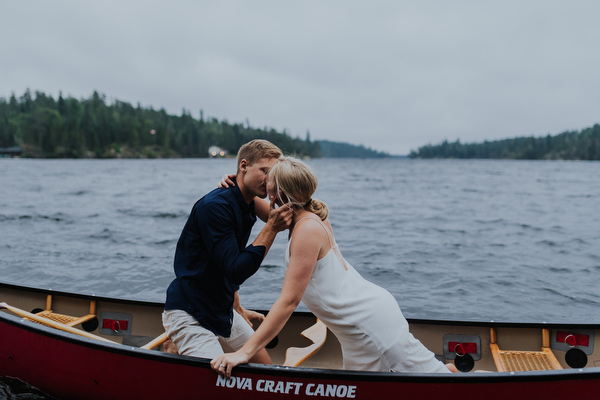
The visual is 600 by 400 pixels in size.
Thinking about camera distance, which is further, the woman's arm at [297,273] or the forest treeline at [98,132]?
the forest treeline at [98,132]

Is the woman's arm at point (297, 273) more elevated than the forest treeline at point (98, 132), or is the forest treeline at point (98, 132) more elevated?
the forest treeline at point (98, 132)

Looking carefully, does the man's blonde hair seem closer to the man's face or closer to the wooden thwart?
the man's face

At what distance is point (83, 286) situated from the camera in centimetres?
1152

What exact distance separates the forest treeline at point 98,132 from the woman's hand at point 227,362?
4152 inches

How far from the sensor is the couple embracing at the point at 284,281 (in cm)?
323

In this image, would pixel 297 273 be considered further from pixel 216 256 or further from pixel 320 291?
pixel 216 256

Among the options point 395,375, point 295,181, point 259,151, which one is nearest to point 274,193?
point 295,181

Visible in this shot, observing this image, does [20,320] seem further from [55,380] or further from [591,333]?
[591,333]

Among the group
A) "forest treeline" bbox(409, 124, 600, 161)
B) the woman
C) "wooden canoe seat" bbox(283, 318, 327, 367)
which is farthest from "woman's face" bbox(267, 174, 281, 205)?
"forest treeline" bbox(409, 124, 600, 161)

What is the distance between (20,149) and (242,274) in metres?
131

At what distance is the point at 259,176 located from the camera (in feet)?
12.2

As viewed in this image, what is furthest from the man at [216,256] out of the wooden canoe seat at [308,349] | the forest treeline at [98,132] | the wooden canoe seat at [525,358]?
the forest treeline at [98,132]

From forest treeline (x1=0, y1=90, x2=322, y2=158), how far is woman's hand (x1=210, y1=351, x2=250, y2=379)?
346ft

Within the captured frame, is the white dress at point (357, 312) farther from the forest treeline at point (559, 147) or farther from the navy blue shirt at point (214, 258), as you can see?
the forest treeline at point (559, 147)
